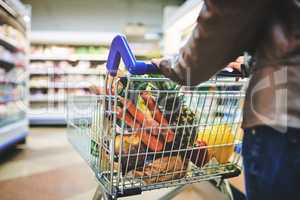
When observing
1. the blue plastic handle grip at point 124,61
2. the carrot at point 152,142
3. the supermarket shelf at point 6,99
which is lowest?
the carrot at point 152,142

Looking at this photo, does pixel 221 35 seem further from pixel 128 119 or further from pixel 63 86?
pixel 63 86

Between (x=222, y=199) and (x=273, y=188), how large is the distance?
1077 mm

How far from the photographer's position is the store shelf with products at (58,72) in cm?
434

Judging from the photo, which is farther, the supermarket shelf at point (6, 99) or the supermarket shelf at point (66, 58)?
the supermarket shelf at point (66, 58)

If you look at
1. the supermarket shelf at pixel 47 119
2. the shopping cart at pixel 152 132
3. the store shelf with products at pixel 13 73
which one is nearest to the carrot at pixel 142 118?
the shopping cart at pixel 152 132

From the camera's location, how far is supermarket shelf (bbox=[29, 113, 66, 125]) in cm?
404

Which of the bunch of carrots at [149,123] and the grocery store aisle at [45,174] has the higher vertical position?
the bunch of carrots at [149,123]

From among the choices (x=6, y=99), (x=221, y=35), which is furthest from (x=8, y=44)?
(x=221, y=35)

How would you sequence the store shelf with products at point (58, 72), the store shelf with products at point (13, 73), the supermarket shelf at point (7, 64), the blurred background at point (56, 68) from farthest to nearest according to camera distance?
the store shelf with products at point (58, 72) < the supermarket shelf at point (7, 64) < the store shelf with products at point (13, 73) < the blurred background at point (56, 68)

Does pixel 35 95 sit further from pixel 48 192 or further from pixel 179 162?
pixel 179 162

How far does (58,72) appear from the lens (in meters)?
4.50

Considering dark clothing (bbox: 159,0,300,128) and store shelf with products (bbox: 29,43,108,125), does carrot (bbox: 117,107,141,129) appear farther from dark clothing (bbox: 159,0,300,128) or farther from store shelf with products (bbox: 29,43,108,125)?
A: store shelf with products (bbox: 29,43,108,125)

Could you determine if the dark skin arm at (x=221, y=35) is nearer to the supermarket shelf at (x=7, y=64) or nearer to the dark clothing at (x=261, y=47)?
the dark clothing at (x=261, y=47)

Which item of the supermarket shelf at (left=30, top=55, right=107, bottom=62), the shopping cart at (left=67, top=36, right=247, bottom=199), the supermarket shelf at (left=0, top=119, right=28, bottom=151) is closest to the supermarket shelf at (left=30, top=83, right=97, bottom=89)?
the supermarket shelf at (left=30, top=55, right=107, bottom=62)
